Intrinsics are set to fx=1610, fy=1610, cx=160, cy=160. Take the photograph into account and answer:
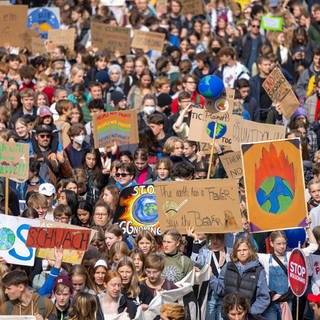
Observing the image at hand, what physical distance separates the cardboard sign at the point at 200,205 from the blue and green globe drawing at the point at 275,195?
0.49 metres

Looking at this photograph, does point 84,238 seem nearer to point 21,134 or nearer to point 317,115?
point 21,134

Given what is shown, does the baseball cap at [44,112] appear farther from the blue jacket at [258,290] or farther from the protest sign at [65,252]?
the blue jacket at [258,290]

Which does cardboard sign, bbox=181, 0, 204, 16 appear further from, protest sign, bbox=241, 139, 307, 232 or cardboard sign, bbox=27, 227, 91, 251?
cardboard sign, bbox=27, 227, 91, 251

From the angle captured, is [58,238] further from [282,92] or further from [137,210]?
[282,92]

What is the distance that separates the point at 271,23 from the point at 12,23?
4.14 metres

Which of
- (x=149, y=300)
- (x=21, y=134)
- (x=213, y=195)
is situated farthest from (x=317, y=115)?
(x=149, y=300)

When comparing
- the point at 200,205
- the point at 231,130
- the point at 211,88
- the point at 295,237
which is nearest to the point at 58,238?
the point at 200,205

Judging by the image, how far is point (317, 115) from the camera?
2125cm

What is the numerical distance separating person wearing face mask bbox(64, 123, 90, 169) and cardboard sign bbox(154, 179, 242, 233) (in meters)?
3.26

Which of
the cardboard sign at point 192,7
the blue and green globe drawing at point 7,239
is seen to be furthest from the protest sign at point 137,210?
the cardboard sign at point 192,7

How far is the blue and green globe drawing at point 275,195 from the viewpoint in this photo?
1568cm

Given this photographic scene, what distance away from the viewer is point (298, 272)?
48.9 feet

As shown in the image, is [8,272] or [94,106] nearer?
[8,272]

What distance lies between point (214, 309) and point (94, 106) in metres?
5.80
